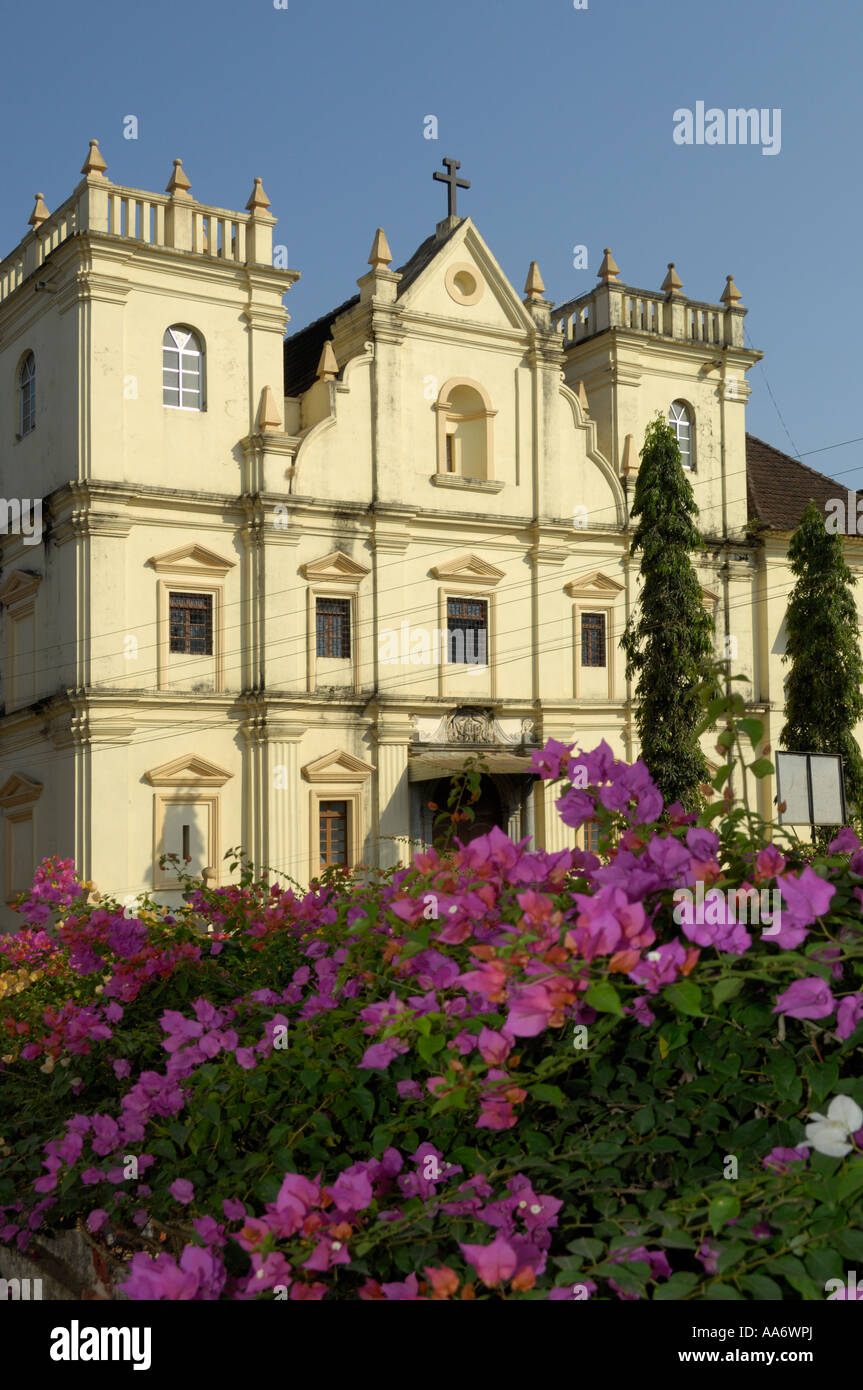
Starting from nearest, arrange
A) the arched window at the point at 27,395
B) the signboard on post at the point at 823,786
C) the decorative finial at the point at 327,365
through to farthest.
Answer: the signboard on post at the point at 823,786 → the arched window at the point at 27,395 → the decorative finial at the point at 327,365

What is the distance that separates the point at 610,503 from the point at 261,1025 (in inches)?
989

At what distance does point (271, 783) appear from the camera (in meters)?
22.7

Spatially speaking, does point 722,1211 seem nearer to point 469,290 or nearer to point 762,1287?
point 762,1287

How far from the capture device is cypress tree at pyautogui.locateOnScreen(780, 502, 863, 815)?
2545 cm

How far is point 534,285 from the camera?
2708cm

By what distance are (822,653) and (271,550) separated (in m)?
11.4

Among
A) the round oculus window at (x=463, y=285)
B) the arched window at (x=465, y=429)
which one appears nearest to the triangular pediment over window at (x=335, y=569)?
the arched window at (x=465, y=429)

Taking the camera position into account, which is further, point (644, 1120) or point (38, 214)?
point (38, 214)

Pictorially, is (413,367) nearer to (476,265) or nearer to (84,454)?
(476,265)

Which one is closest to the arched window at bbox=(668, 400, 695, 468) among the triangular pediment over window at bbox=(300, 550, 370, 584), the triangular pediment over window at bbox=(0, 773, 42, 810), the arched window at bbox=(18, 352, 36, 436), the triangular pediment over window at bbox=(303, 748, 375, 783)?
the triangular pediment over window at bbox=(300, 550, 370, 584)

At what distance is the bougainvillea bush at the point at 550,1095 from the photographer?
6.93 ft

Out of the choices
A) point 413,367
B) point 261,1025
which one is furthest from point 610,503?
point 261,1025

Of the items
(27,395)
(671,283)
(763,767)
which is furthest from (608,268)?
(763,767)

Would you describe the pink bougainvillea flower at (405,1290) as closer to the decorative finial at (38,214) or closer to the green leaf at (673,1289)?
the green leaf at (673,1289)
